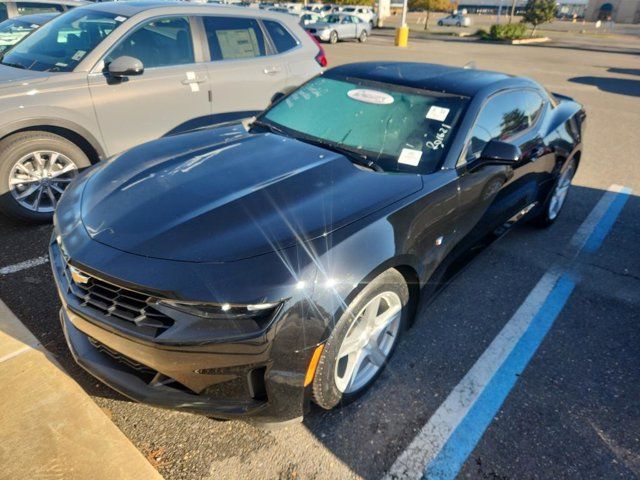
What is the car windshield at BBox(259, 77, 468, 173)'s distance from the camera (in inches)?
109

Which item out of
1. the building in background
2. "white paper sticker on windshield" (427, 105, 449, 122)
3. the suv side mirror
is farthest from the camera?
the building in background

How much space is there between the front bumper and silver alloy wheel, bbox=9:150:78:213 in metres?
2.39

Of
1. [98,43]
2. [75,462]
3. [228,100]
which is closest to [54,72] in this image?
[98,43]

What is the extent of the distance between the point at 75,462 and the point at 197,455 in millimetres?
509

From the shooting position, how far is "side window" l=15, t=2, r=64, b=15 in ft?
23.4

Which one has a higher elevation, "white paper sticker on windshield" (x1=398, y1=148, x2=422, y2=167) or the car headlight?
"white paper sticker on windshield" (x1=398, y1=148, x2=422, y2=167)

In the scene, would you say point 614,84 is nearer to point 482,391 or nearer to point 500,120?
point 500,120

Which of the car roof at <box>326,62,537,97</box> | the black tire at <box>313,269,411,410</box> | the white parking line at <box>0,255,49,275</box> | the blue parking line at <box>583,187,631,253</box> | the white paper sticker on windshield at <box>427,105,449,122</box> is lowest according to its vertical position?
the blue parking line at <box>583,187,631,253</box>

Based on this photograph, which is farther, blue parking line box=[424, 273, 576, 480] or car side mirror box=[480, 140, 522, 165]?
car side mirror box=[480, 140, 522, 165]

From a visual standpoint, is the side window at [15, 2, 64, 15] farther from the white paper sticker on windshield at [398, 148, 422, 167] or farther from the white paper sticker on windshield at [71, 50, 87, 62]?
the white paper sticker on windshield at [398, 148, 422, 167]

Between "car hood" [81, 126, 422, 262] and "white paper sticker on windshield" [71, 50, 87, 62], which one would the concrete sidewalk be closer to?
"car hood" [81, 126, 422, 262]

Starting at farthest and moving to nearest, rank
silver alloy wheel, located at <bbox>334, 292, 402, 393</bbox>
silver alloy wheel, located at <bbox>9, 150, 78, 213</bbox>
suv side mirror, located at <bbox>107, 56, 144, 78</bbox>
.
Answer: suv side mirror, located at <bbox>107, 56, 144, 78</bbox>
silver alloy wheel, located at <bbox>9, 150, 78, 213</bbox>
silver alloy wheel, located at <bbox>334, 292, 402, 393</bbox>

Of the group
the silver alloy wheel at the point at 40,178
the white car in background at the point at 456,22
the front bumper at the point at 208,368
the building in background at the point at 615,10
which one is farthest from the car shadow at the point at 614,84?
the building in background at the point at 615,10

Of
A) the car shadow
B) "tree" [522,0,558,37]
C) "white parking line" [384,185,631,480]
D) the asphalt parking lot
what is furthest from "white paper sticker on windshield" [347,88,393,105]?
"tree" [522,0,558,37]
